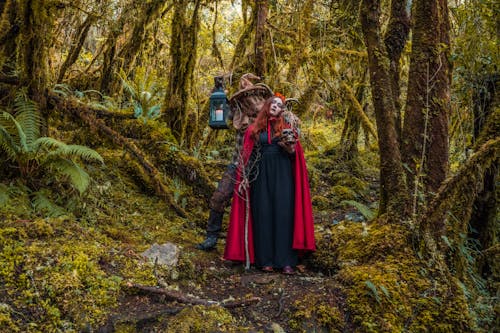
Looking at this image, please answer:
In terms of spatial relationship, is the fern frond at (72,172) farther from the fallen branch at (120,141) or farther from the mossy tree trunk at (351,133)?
the mossy tree trunk at (351,133)

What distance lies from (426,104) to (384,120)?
47cm

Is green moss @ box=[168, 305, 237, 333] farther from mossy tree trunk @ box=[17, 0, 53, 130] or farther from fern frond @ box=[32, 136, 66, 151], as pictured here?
mossy tree trunk @ box=[17, 0, 53, 130]

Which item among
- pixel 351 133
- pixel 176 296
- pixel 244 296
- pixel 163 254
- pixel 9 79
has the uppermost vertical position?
pixel 9 79

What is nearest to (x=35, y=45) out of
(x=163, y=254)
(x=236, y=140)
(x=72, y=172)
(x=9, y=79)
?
(x=9, y=79)

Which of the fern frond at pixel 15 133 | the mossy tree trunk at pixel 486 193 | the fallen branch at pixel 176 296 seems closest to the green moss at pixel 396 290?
the fallen branch at pixel 176 296

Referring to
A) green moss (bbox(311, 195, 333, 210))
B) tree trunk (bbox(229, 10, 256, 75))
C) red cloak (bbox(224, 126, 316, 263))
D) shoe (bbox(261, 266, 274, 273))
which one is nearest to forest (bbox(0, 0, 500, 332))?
shoe (bbox(261, 266, 274, 273))

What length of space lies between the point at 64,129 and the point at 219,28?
20.9 ft

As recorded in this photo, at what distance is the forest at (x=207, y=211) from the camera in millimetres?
3818

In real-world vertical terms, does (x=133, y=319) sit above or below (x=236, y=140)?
below

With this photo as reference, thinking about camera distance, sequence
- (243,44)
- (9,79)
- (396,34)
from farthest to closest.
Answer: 1. (243,44)
2. (396,34)
3. (9,79)

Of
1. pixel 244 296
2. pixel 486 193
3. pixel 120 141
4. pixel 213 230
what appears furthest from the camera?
pixel 120 141

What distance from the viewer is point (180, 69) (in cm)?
769

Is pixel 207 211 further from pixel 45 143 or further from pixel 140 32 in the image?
pixel 140 32

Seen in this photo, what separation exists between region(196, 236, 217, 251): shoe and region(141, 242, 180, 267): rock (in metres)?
0.78
